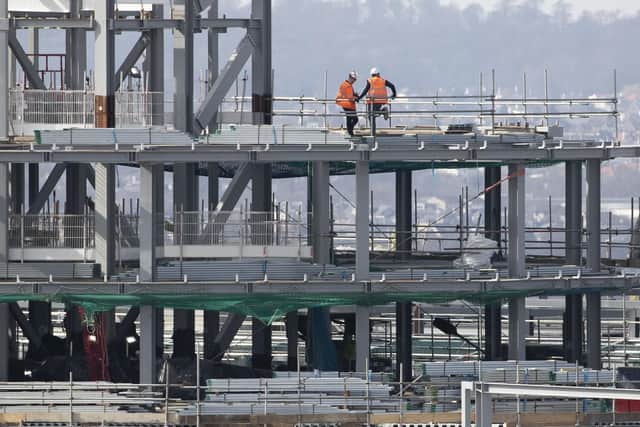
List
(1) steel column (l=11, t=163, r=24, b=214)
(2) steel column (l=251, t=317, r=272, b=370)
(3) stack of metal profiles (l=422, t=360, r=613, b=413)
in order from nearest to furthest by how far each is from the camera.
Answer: (3) stack of metal profiles (l=422, t=360, r=613, b=413) < (2) steel column (l=251, t=317, r=272, b=370) < (1) steel column (l=11, t=163, r=24, b=214)

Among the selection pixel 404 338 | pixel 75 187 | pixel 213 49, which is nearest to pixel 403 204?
pixel 213 49

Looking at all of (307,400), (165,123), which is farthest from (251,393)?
(165,123)

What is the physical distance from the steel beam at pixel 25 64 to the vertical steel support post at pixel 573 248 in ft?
64.0

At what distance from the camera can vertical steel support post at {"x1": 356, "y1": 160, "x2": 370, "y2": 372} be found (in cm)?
7981

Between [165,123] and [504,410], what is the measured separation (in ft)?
56.4

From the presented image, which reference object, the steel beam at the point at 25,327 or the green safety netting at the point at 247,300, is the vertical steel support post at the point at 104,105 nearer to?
the green safety netting at the point at 247,300

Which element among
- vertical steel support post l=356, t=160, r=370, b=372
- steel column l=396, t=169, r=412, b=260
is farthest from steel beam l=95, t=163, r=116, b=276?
steel column l=396, t=169, r=412, b=260

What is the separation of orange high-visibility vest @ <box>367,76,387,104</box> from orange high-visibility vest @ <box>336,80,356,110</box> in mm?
571

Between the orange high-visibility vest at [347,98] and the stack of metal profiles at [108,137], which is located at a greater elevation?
the orange high-visibility vest at [347,98]

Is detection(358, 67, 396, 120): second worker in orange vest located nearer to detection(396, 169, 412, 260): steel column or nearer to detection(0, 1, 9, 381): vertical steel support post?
detection(396, 169, 412, 260): steel column

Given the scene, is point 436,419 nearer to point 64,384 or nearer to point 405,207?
point 64,384

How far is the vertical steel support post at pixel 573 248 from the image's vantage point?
85500 millimetres

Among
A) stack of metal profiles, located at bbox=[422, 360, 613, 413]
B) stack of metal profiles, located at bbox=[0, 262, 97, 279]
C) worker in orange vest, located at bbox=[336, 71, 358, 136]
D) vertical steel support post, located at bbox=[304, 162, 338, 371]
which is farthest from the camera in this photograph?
worker in orange vest, located at bbox=[336, 71, 358, 136]

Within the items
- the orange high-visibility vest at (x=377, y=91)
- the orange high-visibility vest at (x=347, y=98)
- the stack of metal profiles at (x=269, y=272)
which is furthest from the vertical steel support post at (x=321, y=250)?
the orange high-visibility vest at (x=377, y=91)
